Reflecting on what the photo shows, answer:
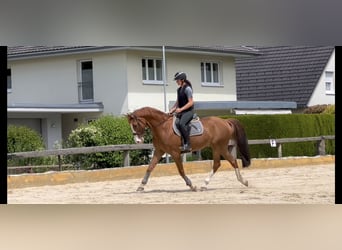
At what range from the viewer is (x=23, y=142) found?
953 centimetres

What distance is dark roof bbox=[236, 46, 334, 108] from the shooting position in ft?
32.2

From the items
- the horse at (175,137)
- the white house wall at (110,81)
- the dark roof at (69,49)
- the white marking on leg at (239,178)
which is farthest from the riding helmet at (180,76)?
the white marking on leg at (239,178)

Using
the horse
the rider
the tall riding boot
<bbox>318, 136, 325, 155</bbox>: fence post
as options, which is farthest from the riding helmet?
<bbox>318, 136, 325, 155</bbox>: fence post

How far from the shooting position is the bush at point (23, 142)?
9445 millimetres

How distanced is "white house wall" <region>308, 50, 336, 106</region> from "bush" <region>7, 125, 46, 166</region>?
3.30 metres

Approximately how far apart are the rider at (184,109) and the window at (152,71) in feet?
1.35

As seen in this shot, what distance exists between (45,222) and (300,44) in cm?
339

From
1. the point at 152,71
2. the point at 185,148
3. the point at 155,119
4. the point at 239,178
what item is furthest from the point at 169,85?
the point at 239,178

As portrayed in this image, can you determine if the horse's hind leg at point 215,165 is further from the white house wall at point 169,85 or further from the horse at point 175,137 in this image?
the white house wall at point 169,85

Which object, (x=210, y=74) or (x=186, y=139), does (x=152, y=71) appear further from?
(x=186, y=139)

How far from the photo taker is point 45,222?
28.7 ft

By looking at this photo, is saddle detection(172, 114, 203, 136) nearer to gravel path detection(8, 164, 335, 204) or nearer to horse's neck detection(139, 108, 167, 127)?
horse's neck detection(139, 108, 167, 127)

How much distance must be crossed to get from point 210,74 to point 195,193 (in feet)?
4.99

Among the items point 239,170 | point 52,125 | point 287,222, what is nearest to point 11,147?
point 52,125
